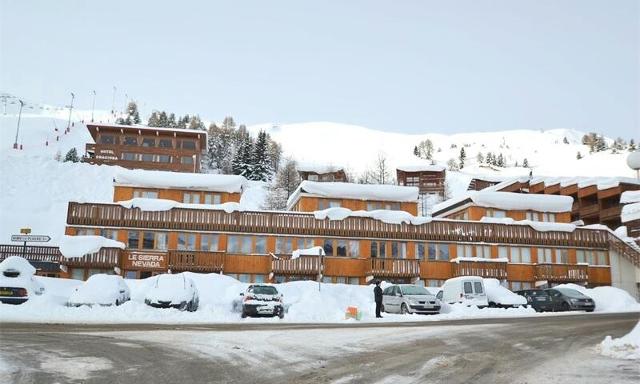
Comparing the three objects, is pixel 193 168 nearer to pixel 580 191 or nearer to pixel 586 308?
pixel 580 191

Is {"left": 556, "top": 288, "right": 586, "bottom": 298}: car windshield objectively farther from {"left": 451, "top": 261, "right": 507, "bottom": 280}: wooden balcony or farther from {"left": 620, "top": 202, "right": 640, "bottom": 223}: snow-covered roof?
{"left": 620, "top": 202, "right": 640, "bottom": 223}: snow-covered roof

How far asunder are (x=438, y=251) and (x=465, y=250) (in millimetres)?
2016

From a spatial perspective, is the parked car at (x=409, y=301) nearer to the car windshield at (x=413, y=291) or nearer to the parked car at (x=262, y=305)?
the car windshield at (x=413, y=291)

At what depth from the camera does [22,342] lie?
12.1 m

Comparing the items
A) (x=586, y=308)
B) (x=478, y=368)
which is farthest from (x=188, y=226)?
(x=478, y=368)

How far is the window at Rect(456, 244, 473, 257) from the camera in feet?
130

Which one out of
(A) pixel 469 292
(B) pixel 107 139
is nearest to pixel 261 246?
(A) pixel 469 292

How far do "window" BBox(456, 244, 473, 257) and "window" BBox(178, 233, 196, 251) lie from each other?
1759 cm

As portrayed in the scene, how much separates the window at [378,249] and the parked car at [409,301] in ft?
35.3

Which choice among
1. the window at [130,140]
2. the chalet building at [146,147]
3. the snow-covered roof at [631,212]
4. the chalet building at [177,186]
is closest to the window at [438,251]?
the chalet building at [177,186]

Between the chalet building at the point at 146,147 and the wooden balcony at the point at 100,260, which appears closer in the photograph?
the wooden balcony at the point at 100,260

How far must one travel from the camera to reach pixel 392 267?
36.9 m

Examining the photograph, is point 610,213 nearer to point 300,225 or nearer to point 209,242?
point 300,225

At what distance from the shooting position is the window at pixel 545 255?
4088 cm
